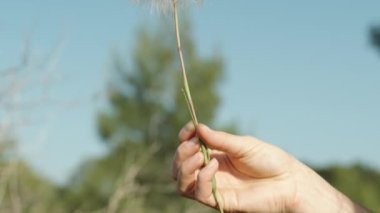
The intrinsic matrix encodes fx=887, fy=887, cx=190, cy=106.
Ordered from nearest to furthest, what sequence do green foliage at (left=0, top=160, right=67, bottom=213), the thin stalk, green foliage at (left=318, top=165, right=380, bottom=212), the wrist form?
1. the thin stalk
2. the wrist
3. green foliage at (left=0, top=160, right=67, bottom=213)
4. green foliage at (left=318, top=165, right=380, bottom=212)

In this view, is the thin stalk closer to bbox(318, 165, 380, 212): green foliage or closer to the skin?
the skin

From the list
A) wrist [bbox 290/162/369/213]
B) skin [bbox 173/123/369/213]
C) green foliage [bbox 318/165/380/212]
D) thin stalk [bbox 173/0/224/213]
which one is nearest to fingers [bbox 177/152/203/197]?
skin [bbox 173/123/369/213]

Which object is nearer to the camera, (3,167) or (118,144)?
(3,167)

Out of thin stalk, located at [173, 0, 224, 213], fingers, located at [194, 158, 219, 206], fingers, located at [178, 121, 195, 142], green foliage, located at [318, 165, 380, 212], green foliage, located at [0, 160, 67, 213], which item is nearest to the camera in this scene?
thin stalk, located at [173, 0, 224, 213]

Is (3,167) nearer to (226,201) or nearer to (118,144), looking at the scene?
(226,201)

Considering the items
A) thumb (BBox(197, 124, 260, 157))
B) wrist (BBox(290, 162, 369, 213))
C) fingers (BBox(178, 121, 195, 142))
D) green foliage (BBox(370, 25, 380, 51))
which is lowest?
green foliage (BBox(370, 25, 380, 51))

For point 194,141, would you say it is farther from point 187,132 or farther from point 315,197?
point 315,197

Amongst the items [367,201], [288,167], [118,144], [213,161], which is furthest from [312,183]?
[118,144]

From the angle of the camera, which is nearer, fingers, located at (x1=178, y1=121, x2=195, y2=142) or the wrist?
fingers, located at (x1=178, y1=121, x2=195, y2=142)
